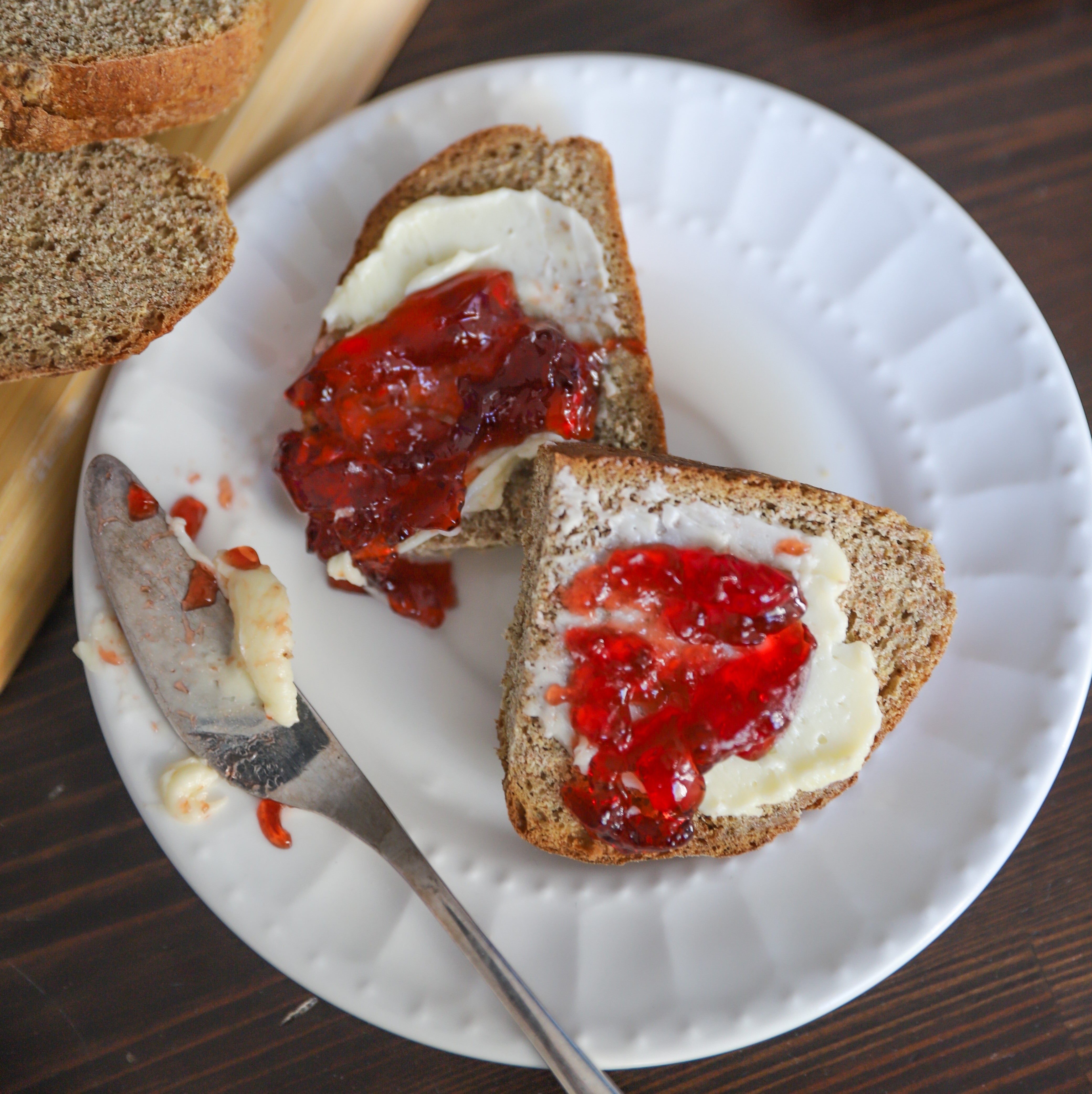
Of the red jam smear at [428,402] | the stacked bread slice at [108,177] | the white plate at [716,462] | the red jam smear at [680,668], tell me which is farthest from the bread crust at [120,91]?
the red jam smear at [680,668]

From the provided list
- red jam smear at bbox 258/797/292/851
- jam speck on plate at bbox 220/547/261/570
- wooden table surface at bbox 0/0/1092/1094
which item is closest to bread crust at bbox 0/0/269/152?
jam speck on plate at bbox 220/547/261/570

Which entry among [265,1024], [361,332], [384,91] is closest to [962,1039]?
[265,1024]

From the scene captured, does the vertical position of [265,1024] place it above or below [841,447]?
below

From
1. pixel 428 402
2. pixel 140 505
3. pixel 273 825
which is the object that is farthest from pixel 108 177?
pixel 273 825

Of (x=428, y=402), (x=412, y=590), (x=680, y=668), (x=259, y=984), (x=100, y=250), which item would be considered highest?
(x=100, y=250)

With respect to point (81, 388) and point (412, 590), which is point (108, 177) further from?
point (412, 590)

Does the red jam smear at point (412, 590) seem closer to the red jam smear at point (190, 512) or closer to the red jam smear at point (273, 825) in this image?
the red jam smear at point (190, 512)

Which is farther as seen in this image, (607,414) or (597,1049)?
(607,414)

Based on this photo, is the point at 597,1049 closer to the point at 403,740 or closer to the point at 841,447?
the point at 403,740
